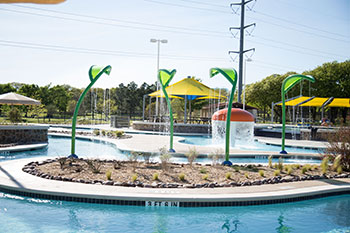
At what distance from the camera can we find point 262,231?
6086mm

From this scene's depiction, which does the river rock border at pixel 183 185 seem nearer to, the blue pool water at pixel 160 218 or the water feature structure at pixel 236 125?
the blue pool water at pixel 160 218

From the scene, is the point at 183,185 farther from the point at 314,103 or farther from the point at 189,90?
the point at 314,103

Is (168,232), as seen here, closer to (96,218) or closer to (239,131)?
(96,218)

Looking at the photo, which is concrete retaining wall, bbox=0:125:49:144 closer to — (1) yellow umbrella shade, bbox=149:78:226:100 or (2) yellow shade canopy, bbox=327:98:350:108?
(1) yellow umbrella shade, bbox=149:78:226:100

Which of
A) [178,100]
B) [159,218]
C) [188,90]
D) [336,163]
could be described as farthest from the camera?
[178,100]

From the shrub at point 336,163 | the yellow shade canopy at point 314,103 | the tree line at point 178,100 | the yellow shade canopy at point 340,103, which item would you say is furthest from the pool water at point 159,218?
the tree line at point 178,100

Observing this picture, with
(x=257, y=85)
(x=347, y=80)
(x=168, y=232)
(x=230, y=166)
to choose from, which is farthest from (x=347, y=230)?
(x=257, y=85)

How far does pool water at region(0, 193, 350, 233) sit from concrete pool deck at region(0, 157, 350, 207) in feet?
0.41

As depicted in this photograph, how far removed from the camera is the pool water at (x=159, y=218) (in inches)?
235

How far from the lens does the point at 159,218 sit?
6.41 metres

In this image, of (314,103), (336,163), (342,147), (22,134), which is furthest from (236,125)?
(314,103)

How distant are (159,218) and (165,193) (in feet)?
2.28

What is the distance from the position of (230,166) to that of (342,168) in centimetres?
357

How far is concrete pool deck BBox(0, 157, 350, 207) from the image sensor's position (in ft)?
22.0
